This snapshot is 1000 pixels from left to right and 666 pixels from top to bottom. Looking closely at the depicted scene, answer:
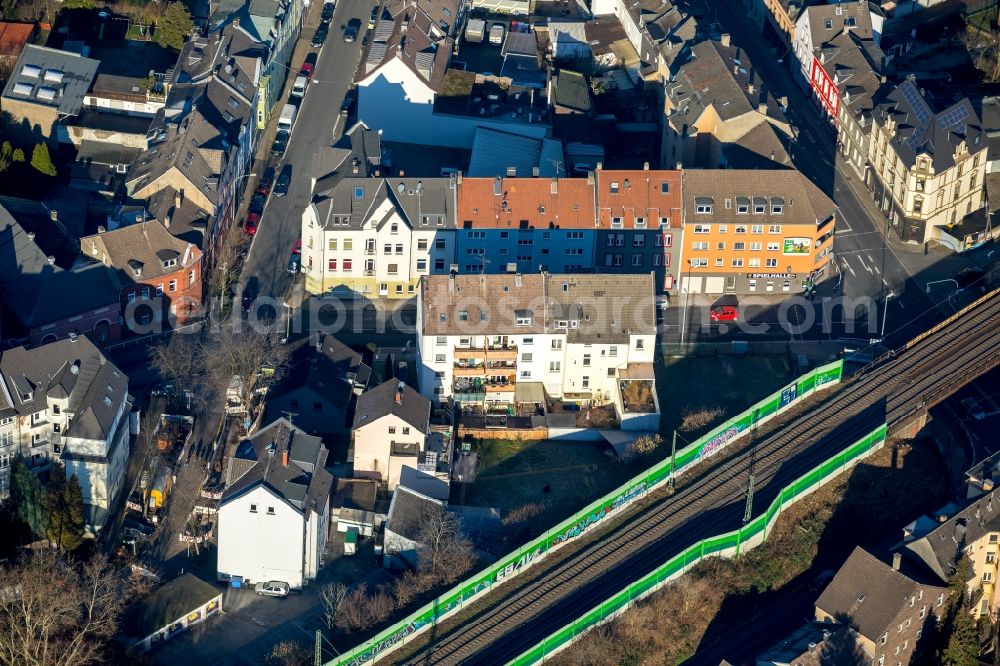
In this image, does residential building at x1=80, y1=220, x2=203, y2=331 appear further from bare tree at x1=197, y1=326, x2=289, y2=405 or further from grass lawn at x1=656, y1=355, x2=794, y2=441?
grass lawn at x1=656, y1=355, x2=794, y2=441

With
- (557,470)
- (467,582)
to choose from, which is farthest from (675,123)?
(467,582)

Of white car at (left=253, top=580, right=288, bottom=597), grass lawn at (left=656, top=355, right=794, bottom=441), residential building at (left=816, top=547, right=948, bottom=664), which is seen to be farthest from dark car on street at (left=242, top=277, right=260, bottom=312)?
residential building at (left=816, top=547, right=948, bottom=664)

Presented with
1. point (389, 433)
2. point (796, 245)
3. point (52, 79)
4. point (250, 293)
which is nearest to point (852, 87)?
point (796, 245)

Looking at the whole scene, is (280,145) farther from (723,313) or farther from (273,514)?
(273,514)

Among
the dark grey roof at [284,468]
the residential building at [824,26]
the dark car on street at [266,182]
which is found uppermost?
the residential building at [824,26]

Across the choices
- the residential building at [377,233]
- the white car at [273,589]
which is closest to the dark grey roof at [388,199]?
the residential building at [377,233]

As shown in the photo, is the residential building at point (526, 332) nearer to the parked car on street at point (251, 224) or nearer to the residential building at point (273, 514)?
the residential building at point (273, 514)
